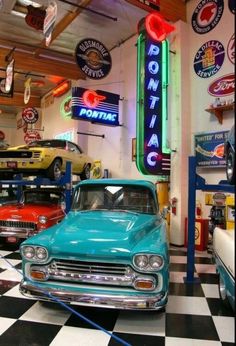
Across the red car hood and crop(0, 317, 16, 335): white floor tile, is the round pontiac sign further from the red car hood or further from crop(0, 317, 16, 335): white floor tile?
crop(0, 317, 16, 335): white floor tile

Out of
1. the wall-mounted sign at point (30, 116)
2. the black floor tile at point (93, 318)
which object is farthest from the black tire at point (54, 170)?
the wall-mounted sign at point (30, 116)

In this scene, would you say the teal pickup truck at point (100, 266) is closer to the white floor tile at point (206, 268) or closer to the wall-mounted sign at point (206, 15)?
the white floor tile at point (206, 268)

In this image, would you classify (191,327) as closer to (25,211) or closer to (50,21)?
(25,211)

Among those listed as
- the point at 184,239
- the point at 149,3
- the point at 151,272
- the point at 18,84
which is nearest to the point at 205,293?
the point at 151,272

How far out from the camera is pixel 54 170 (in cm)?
704

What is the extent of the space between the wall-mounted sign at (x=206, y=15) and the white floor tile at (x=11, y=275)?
6.30m

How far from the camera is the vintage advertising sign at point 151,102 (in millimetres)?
6875

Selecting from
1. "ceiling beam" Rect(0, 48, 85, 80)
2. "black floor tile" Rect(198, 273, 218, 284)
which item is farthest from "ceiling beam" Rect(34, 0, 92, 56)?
"black floor tile" Rect(198, 273, 218, 284)

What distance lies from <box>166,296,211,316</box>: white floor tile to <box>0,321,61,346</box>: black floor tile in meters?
1.29

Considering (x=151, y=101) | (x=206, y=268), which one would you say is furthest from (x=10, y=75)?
(x=206, y=268)

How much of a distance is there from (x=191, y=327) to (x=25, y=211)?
406 centimetres

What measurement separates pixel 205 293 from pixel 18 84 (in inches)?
543

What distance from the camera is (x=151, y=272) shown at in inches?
111

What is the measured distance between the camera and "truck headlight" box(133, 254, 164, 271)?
283 cm
